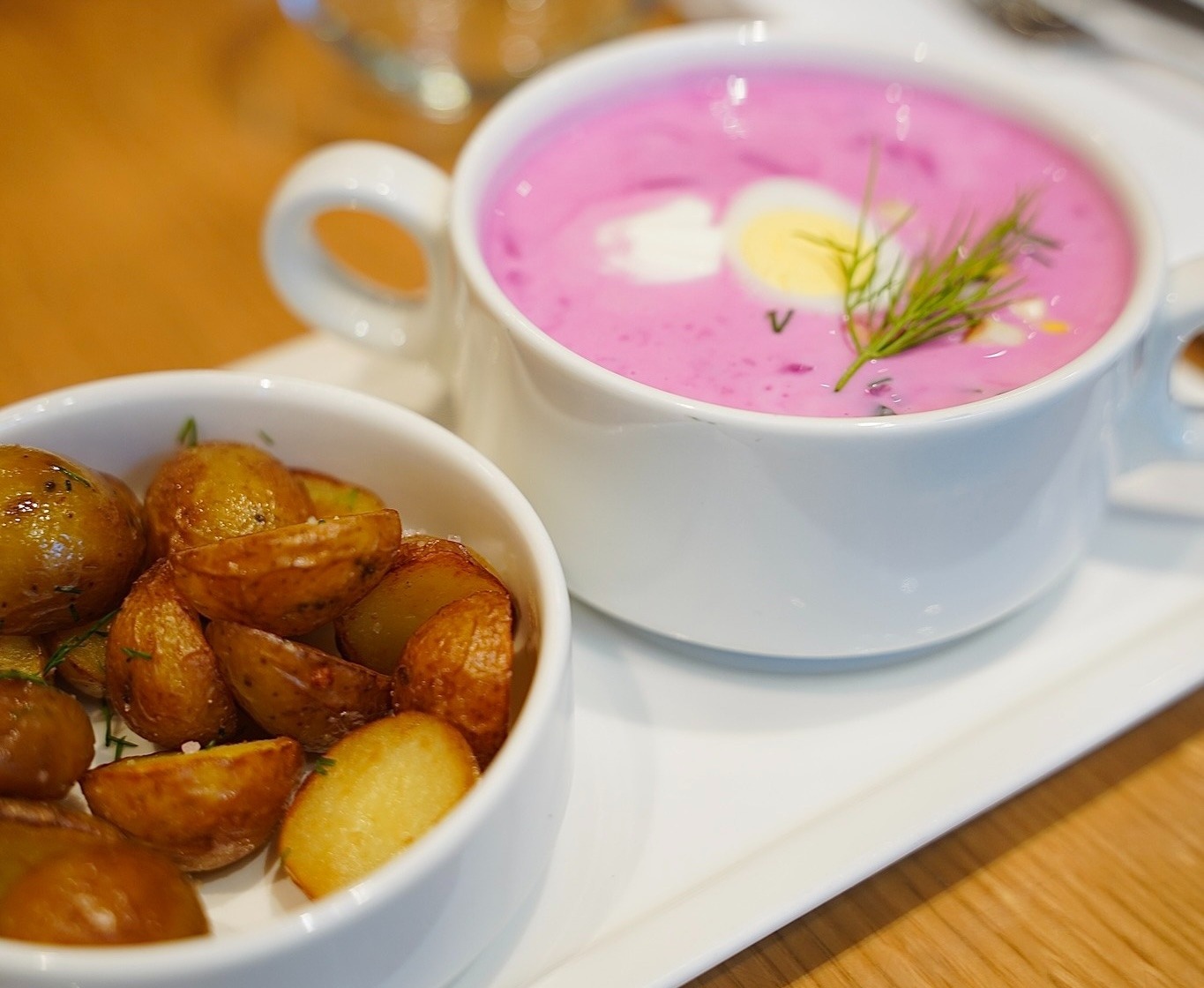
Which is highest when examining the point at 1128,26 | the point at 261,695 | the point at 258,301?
the point at 1128,26

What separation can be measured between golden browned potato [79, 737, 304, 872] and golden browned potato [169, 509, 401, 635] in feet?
0.23

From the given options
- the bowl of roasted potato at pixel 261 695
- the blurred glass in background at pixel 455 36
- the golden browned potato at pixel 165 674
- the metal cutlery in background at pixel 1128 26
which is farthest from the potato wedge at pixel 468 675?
the metal cutlery in background at pixel 1128 26

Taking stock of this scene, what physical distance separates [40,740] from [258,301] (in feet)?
2.19

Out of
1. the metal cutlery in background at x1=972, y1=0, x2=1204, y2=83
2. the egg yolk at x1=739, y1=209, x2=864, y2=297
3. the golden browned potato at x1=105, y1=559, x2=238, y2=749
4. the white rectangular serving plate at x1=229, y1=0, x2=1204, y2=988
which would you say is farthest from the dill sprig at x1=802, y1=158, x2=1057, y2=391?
the metal cutlery in background at x1=972, y1=0, x2=1204, y2=83

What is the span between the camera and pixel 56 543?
68 cm

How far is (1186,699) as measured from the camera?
0.86 meters

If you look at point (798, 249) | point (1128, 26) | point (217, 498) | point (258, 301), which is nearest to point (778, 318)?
point (798, 249)

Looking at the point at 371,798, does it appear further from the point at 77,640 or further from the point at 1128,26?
the point at 1128,26

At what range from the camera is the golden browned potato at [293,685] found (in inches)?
25.4

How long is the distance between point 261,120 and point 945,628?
40.5 inches

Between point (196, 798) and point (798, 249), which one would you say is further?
point (798, 249)

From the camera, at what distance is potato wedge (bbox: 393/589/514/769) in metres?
0.65

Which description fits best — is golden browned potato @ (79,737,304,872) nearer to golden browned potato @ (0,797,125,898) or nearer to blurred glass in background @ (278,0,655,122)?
golden browned potato @ (0,797,125,898)

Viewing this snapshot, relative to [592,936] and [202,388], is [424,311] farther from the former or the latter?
[592,936]
